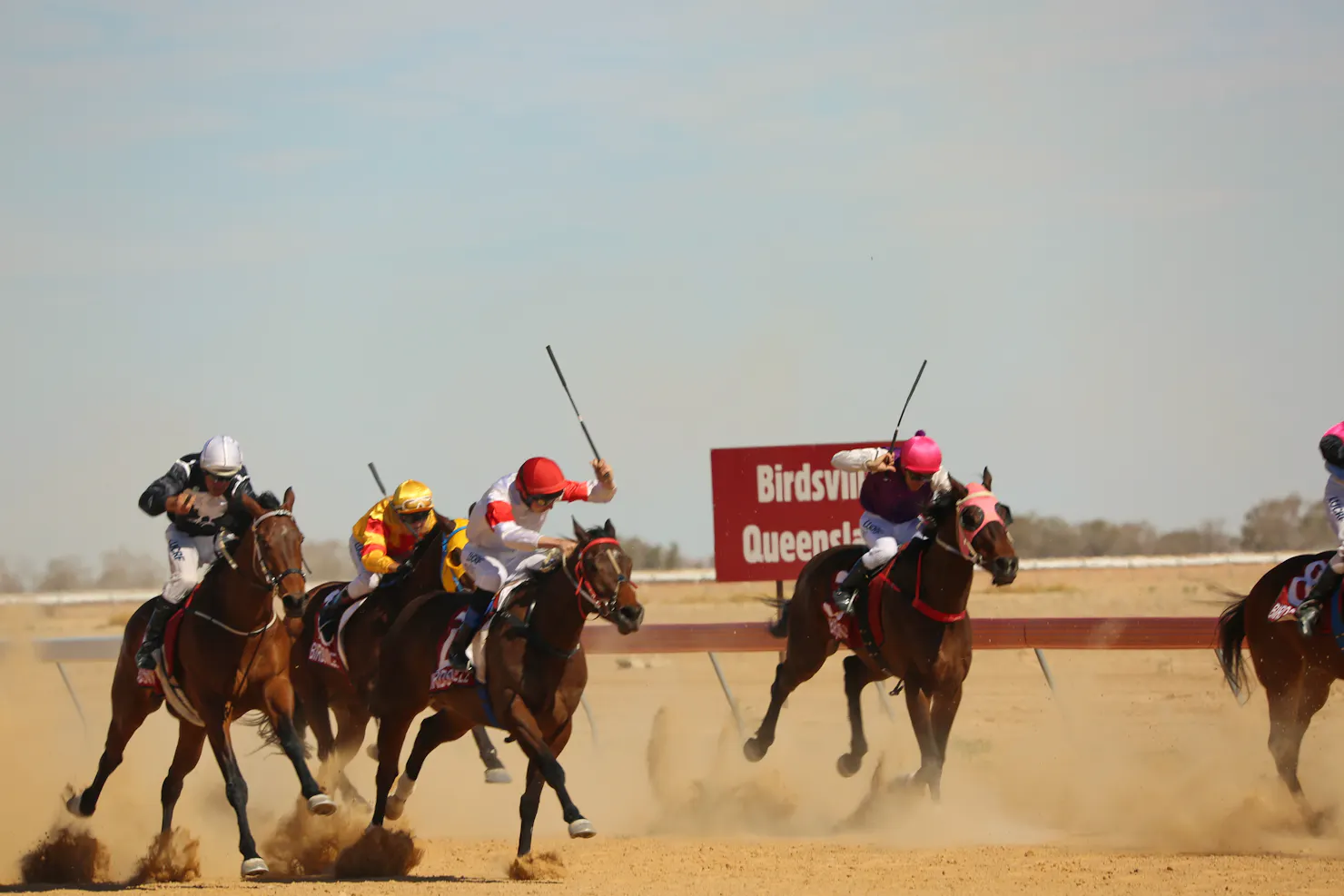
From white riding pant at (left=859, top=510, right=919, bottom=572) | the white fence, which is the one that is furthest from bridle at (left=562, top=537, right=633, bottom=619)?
the white fence

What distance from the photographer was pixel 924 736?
12.3 metres

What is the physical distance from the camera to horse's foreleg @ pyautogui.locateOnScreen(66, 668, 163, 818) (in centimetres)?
1178

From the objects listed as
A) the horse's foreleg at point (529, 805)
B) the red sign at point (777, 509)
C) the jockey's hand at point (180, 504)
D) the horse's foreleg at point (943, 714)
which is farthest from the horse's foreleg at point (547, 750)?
the red sign at point (777, 509)

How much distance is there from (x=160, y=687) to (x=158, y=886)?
131cm

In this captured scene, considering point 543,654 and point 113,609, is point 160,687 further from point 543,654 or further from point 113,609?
point 113,609

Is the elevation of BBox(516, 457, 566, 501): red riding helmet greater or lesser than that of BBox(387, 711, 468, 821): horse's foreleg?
greater

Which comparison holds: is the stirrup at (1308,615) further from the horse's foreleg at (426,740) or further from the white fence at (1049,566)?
the white fence at (1049,566)

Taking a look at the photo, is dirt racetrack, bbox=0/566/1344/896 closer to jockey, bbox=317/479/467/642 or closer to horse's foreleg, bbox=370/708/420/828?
horse's foreleg, bbox=370/708/420/828

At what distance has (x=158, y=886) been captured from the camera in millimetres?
10820

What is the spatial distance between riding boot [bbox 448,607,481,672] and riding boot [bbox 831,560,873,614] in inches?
126

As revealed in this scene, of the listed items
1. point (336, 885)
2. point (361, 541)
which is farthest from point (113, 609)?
point (336, 885)

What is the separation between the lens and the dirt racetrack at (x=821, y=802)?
34.3 feet

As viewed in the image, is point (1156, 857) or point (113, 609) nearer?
point (1156, 857)

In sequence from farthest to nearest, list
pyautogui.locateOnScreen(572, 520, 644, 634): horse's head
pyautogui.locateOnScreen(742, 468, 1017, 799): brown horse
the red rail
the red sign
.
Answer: the red sign
the red rail
pyautogui.locateOnScreen(742, 468, 1017, 799): brown horse
pyautogui.locateOnScreen(572, 520, 644, 634): horse's head
